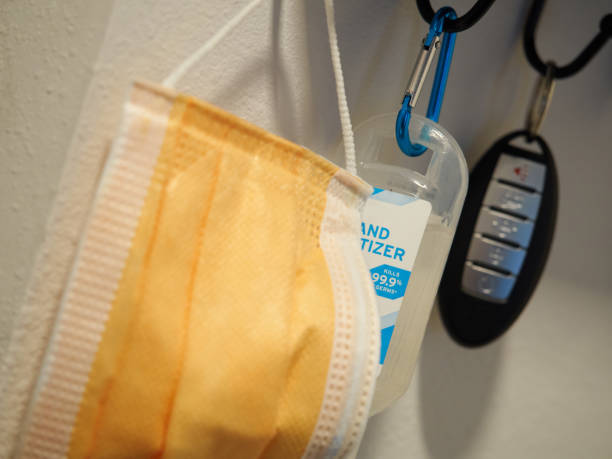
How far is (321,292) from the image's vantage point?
0.75 ft

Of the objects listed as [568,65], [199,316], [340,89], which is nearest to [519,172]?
[568,65]

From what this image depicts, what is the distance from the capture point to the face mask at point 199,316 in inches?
7.3

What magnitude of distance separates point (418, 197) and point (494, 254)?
0.49ft

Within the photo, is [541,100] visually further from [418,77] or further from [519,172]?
[418,77]

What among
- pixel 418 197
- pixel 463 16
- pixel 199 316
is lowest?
pixel 199 316

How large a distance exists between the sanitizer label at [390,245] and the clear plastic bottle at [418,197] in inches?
0.9

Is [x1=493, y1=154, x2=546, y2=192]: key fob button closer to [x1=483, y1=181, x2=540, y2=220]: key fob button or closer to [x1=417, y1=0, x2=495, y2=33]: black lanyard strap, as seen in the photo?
[x1=483, y1=181, x2=540, y2=220]: key fob button

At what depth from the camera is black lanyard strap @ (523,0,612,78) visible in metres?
0.45

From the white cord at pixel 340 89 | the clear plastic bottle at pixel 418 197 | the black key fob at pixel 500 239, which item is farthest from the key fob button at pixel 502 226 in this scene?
the white cord at pixel 340 89

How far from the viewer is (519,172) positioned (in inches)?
17.3

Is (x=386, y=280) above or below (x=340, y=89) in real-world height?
below

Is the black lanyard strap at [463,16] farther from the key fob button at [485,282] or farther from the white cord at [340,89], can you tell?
the key fob button at [485,282]

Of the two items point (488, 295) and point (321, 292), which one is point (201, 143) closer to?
point (321, 292)

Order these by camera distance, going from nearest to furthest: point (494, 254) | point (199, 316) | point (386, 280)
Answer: point (199, 316) < point (386, 280) < point (494, 254)
